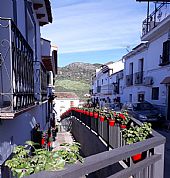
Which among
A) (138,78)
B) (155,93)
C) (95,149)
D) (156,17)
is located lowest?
(95,149)

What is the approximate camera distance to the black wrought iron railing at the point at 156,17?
12.3m

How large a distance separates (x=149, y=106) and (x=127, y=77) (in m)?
7.63

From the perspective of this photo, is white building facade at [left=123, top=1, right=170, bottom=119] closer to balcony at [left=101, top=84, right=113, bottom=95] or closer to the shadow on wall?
the shadow on wall

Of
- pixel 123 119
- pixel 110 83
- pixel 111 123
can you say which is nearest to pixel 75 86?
pixel 110 83

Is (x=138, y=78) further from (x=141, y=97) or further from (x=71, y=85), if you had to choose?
(x=71, y=85)

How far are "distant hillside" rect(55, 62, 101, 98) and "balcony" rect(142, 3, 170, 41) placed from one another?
34.5 m

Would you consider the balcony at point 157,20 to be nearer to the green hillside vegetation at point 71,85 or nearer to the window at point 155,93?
the window at point 155,93

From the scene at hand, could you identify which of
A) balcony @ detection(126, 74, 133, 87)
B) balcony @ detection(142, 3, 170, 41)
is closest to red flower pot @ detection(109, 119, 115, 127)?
balcony @ detection(142, 3, 170, 41)

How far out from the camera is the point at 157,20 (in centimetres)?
1366

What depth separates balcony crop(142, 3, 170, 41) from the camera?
12.0m

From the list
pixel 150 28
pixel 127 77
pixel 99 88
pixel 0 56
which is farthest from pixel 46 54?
pixel 99 88

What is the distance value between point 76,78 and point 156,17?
169 feet

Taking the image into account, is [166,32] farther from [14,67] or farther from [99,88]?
[99,88]

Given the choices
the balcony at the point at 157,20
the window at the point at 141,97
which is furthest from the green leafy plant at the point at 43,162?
the window at the point at 141,97
